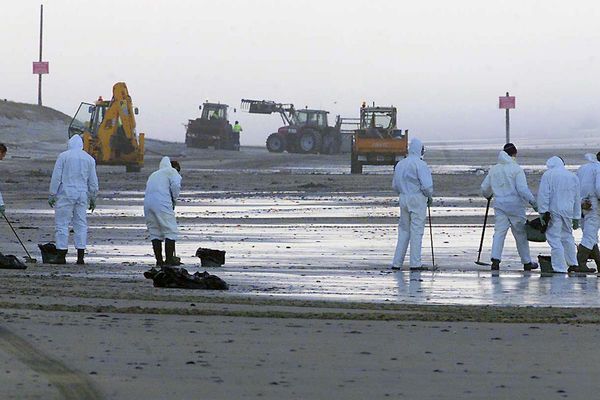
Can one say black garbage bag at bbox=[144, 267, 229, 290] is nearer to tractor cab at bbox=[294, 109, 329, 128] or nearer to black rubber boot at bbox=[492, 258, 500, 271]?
black rubber boot at bbox=[492, 258, 500, 271]

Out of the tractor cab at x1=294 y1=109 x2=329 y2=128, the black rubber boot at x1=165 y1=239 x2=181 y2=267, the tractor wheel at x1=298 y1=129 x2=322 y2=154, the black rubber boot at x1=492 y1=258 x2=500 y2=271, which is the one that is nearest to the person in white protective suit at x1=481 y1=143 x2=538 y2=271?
the black rubber boot at x1=492 y1=258 x2=500 y2=271

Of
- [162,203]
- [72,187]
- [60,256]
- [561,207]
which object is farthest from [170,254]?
[561,207]

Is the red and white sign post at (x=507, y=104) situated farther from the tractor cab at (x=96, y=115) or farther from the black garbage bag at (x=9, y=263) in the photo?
the black garbage bag at (x=9, y=263)

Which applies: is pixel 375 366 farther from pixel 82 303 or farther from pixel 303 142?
pixel 303 142

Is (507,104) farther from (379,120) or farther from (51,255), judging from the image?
(51,255)

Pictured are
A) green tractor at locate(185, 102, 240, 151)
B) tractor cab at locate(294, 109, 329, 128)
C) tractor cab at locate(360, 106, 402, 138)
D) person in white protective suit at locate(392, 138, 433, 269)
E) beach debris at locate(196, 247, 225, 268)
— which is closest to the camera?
beach debris at locate(196, 247, 225, 268)

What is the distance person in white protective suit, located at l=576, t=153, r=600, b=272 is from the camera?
18312mm

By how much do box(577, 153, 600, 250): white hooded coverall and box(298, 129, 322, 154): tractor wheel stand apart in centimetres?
4972

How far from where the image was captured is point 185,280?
568 inches

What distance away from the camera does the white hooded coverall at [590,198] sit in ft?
60.2

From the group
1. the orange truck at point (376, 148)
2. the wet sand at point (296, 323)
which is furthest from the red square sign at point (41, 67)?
the wet sand at point (296, 323)

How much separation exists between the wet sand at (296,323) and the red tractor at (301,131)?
44549 millimetres

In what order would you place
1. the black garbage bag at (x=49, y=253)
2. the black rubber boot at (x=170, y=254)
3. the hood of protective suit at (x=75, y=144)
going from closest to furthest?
the black rubber boot at (x=170, y=254) < the black garbage bag at (x=49, y=253) < the hood of protective suit at (x=75, y=144)

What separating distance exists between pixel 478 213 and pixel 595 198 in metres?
9.37
